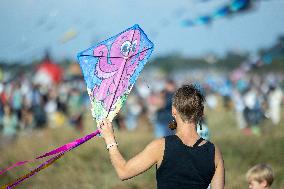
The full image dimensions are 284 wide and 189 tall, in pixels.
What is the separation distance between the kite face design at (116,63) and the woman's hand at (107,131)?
43cm

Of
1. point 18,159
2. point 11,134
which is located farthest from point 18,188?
point 11,134

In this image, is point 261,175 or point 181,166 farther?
point 261,175

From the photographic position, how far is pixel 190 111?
364cm

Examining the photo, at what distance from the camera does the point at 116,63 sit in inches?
168

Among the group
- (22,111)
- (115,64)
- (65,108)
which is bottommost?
(115,64)

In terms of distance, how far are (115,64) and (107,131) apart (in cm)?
70

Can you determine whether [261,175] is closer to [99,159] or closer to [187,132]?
[187,132]

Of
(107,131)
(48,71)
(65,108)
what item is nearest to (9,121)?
(65,108)

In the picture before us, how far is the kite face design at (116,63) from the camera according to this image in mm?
4168

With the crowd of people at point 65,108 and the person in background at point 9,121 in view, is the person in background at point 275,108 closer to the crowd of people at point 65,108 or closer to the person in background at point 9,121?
the crowd of people at point 65,108

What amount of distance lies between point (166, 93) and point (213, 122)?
12.1 meters

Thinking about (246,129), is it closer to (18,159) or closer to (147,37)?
(18,159)

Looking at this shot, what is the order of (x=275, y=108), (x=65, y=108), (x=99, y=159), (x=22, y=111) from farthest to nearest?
1. (x=65, y=108)
2. (x=275, y=108)
3. (x=22, y=111)
4. (x=99, y=159)

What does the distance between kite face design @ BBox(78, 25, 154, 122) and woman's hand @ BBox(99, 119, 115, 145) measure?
0.43 m
